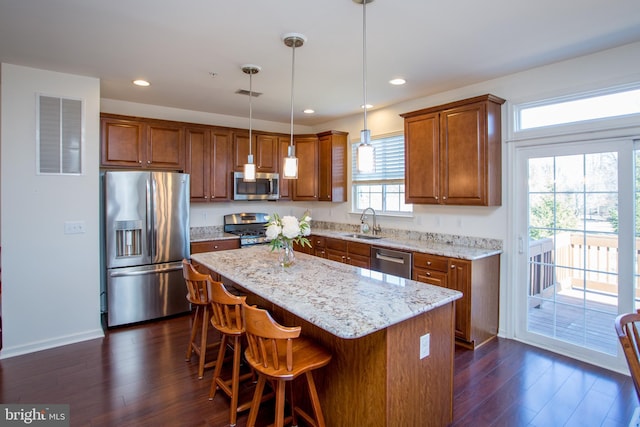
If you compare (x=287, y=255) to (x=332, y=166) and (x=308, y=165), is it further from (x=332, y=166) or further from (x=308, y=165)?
(x=308, y=165)

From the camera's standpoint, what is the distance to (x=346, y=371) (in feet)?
6.42

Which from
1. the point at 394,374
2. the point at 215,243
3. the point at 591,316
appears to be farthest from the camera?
the point at 215,243

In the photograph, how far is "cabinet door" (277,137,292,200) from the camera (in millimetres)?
5535

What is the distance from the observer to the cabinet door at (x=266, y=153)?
17.4ft

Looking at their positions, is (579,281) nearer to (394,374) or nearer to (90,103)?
(394,374)

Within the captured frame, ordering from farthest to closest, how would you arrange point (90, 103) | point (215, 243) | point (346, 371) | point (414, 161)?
point (215, 243) < point (414, 161) < point (90, 103) < point (346, 371)

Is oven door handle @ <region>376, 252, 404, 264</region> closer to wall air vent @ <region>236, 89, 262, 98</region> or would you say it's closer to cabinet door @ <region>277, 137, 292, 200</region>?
cabinet door @ <region>277, 137, 292, 200</region>

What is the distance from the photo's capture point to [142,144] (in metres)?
4.34

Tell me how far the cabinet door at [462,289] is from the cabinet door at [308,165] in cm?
273

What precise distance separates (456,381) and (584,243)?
1.73 meters

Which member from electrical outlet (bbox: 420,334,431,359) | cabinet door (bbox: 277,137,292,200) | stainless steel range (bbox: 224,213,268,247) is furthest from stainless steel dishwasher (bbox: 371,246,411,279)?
cabinet door (bbox: 277,137,292,200)

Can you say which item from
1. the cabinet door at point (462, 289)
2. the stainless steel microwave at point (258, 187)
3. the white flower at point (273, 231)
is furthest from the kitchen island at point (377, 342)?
the stainless steel microwave at point (258, 187)

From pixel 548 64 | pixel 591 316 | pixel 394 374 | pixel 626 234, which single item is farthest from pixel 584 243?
pixel 394 374

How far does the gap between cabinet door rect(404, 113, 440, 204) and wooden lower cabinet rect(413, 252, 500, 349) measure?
2.49 feet
